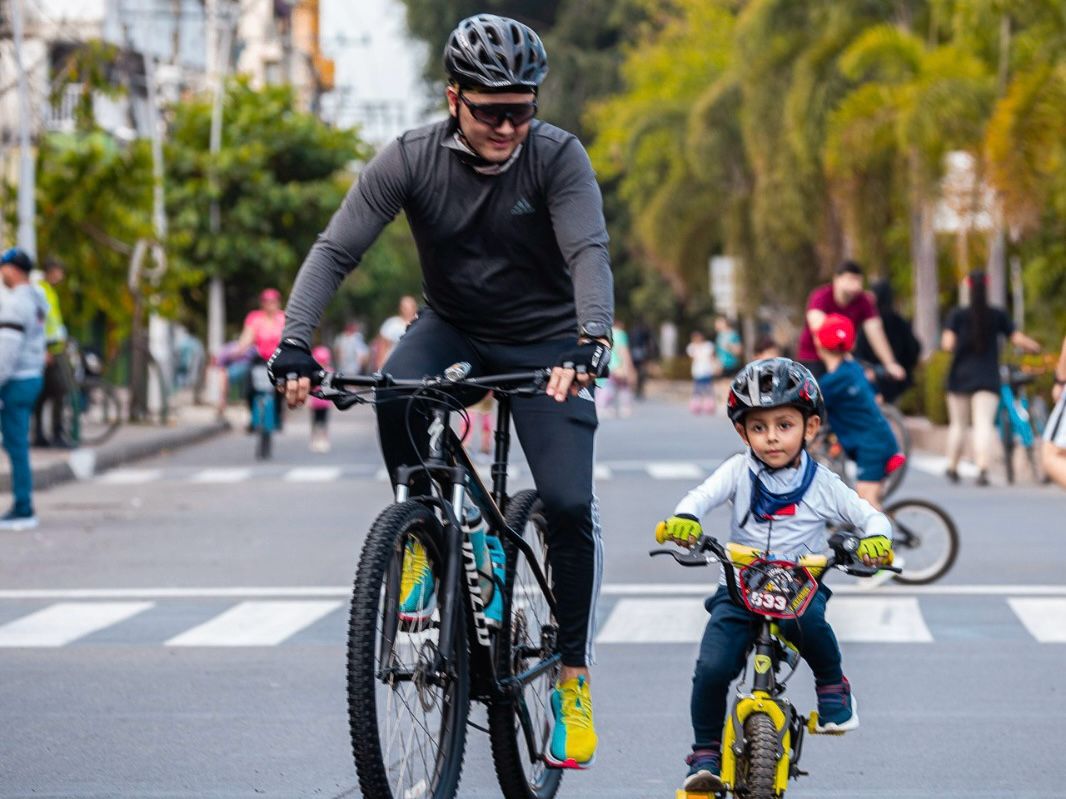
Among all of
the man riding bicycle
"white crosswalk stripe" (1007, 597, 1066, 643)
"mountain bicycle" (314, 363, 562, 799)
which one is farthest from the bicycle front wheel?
"white crosswalk stripe" (1007, 597, 1066, 643)

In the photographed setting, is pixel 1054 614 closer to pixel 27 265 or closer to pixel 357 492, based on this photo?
pixel 27 265

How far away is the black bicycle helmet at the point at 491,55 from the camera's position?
5352 millimetres

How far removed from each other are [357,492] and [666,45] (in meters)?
46.9

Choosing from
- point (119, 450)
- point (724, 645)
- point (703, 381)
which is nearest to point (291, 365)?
point (724, 645)

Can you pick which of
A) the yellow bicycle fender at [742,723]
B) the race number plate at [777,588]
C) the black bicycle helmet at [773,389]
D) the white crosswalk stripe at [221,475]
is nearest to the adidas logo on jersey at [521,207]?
the black bicycle helmet at [773,389]

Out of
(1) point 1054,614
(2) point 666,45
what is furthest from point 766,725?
(2) point 666,45

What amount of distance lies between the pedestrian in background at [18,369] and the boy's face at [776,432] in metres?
9.81

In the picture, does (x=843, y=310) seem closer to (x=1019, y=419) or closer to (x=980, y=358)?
(x=980, y=358)

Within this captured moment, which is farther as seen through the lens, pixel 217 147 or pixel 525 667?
pixel 217 147

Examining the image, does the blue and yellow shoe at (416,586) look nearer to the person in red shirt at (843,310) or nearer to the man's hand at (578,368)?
the man's hand at (578,368)

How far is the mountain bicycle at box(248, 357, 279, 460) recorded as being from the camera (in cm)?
2327

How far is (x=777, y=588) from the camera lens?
5.41 m

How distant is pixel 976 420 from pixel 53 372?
892 cm

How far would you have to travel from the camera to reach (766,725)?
530 cm
